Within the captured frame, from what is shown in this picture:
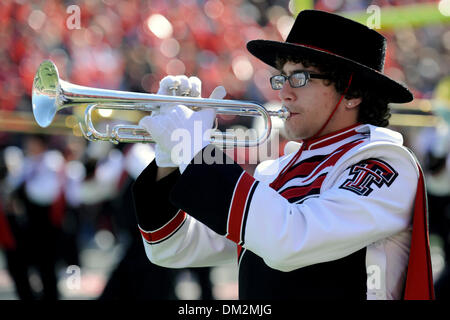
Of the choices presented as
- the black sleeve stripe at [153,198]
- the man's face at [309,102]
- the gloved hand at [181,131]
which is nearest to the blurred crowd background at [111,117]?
the black sleeve stripe at [153,198]

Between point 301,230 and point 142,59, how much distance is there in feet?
24.2

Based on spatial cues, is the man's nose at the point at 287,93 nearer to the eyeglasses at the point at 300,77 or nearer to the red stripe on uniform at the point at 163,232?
the eyeglasses at the point at 300,77

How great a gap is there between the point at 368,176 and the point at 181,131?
0.60m

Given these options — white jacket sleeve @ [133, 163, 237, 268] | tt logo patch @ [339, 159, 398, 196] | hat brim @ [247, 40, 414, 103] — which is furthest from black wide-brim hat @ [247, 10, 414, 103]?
white jacket sleeve @ [133, 163, 237, 268]

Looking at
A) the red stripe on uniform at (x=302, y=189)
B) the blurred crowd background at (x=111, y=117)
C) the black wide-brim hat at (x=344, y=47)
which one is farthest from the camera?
the blurred crowd background at (x=111, y=117)

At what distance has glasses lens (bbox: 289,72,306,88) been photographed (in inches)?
96.5

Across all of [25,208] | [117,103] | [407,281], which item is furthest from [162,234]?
[25,208]

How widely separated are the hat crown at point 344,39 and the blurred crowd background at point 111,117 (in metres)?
2.89

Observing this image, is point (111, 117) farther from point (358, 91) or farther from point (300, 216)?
point (300, 216)

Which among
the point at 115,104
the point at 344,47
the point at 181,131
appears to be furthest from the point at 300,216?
the point at 115,104

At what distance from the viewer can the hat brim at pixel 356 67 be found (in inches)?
93.9

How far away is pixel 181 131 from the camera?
220 cm

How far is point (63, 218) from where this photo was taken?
684cm

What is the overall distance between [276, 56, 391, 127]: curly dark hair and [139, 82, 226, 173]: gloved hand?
0.45 m
